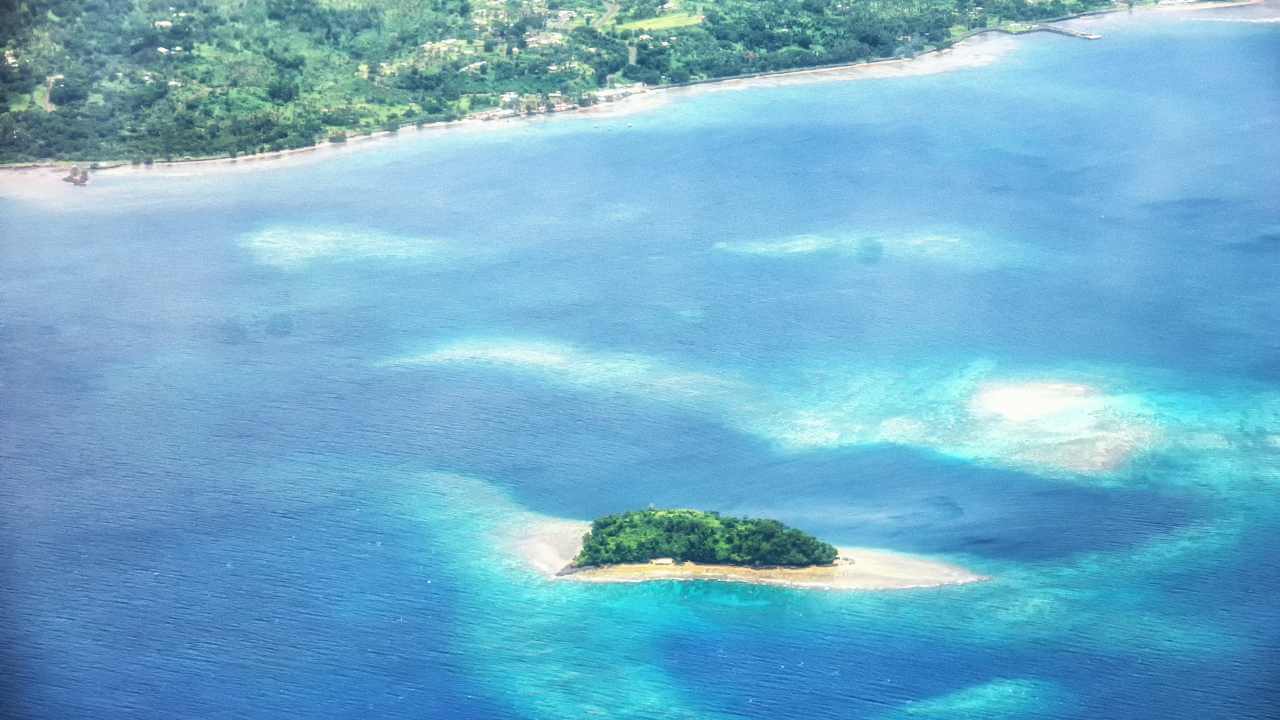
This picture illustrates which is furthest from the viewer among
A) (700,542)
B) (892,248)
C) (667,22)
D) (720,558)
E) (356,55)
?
(667,22)

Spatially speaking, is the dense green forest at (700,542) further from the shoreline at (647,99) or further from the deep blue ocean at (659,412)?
the shoreline at (647,99)

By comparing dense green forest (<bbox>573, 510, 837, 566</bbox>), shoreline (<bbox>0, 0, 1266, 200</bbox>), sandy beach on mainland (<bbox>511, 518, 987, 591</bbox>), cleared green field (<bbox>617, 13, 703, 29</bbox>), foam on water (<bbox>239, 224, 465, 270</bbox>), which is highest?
cleared green field (<bbox>617, 13, 703, 29</bbox>)

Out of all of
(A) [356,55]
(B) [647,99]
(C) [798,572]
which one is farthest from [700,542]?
(A) [356,55]

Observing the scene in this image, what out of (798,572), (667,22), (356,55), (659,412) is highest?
(667,22)

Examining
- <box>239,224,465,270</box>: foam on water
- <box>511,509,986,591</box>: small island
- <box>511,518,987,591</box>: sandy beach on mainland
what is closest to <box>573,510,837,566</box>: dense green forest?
<box>511,509,986,591</box>: small island

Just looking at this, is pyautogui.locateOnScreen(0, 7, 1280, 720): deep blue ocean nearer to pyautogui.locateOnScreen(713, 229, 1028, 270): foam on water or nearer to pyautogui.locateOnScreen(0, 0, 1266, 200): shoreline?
pyautogui.locateOnScreen(713, 229, 1028, 270): foam on water

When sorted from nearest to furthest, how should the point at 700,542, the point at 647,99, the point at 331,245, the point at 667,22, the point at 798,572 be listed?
the point at 798,572, the point at 700,542, the point at 331,245, the point at 647,99, the point at 667,22

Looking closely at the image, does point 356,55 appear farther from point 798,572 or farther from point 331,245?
point 798,572
